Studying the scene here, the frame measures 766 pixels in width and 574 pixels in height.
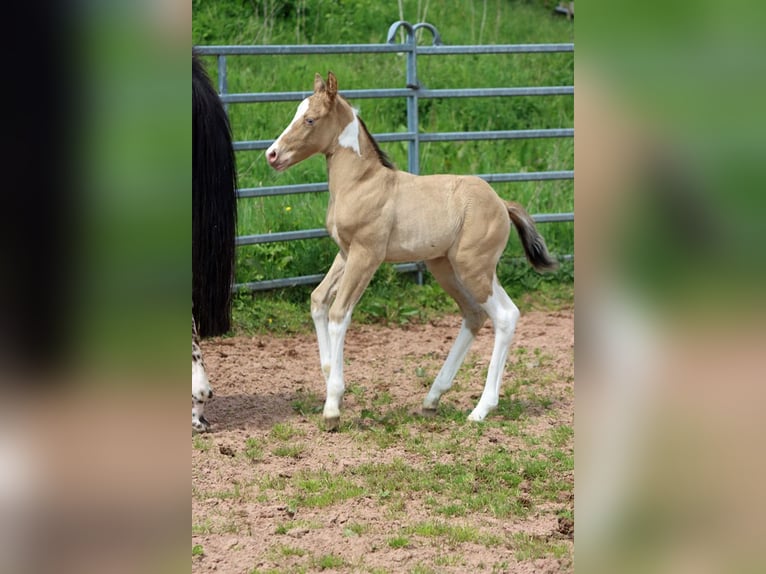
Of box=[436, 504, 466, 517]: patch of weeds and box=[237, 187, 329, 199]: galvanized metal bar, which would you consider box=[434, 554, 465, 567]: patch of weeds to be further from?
box=[237, 187, 329, 199]: galvanized metal bar

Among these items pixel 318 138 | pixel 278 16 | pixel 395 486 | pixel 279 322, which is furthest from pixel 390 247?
pixel 278 16

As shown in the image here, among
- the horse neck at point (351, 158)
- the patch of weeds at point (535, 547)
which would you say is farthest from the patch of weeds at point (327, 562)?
the horse neck at point (351, 158)

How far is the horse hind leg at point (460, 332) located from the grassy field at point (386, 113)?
2.04 meters

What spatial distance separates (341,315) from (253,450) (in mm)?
819

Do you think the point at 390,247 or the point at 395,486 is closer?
the point at 395,486

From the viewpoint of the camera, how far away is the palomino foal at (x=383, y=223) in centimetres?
518

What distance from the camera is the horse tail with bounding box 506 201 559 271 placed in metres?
5.55

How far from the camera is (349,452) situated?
15.5ft

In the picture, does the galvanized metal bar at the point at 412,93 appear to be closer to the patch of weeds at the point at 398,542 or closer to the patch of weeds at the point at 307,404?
the patch of weeds at the point at 307,404

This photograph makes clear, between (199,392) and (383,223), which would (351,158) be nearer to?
(383,223)

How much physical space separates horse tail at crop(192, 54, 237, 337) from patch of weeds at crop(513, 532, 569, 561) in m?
2.21
